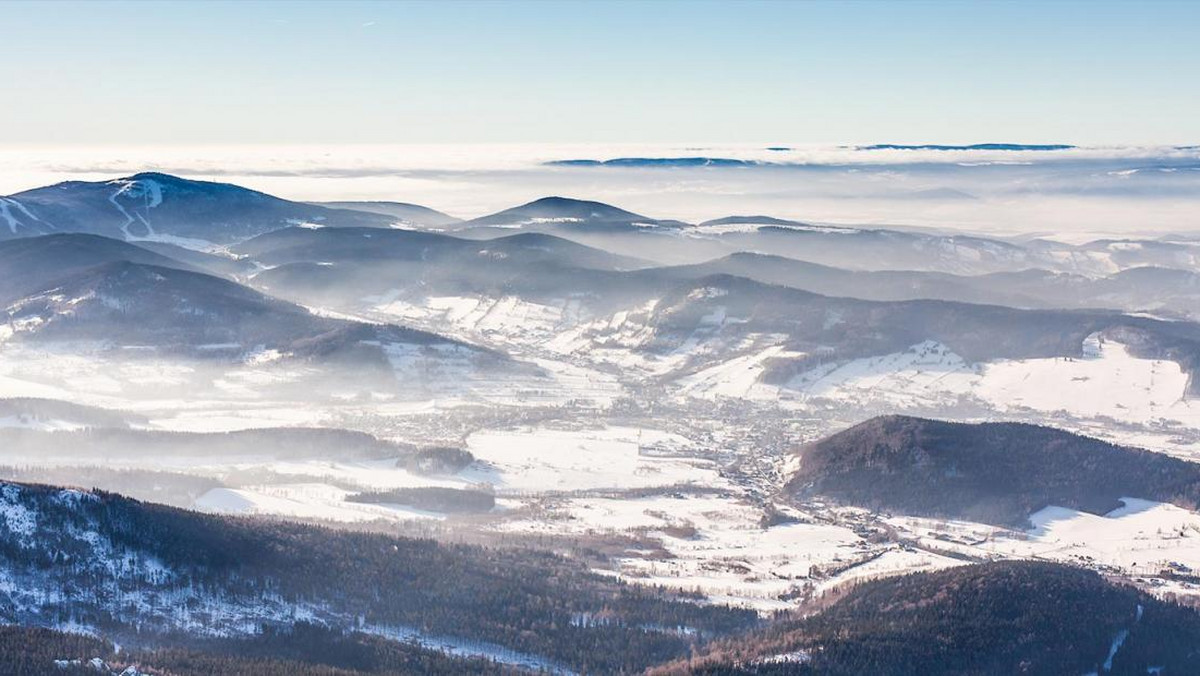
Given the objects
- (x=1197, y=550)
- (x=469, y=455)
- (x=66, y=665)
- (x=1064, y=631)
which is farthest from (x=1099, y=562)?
(x=66, y=665)

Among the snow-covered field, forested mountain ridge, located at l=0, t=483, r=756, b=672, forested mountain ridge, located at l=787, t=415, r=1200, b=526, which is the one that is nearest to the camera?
forested mountain ridge, located at l=0, t=483, r=756, b=672

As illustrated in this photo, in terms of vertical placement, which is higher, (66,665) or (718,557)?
(66,665)

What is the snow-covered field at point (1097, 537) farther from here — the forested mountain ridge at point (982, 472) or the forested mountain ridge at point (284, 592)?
the forested mountain ridge at point (284, 592)

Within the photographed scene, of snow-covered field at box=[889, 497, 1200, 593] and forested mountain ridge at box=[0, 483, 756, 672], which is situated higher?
forested mountain ridge at box=[0, 483, 756, 672]

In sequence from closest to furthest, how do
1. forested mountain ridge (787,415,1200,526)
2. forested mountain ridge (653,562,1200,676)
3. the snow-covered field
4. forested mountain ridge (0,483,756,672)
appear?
forested mountain ridge (653,562,1200,676) < forested mountain ridge (0,483,756,672) < the snow-covered field < forested mountain ridge (787,415,1200,526)

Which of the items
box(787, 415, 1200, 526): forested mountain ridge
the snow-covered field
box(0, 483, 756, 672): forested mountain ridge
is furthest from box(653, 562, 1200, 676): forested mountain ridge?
box(787, 415, 1200, 526): forested mountain ridge

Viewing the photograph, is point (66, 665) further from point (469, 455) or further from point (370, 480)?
point (469, 455)

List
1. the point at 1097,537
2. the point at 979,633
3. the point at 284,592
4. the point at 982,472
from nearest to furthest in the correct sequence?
the point at 979,633
the point at 284,592
the point at 1097,537
the point at 982,472

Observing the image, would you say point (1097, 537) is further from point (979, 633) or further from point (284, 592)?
point (284, 592)

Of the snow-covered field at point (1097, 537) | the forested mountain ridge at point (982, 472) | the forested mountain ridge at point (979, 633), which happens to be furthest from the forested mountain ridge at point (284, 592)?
the forested mountain ridge at point (982, 472)

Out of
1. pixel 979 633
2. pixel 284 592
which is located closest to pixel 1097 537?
pixel 979 633

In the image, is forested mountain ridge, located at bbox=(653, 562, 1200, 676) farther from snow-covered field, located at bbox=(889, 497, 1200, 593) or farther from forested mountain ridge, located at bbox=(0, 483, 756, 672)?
snow-covered field, located at bbox=(889, 497, 1200, 593)
